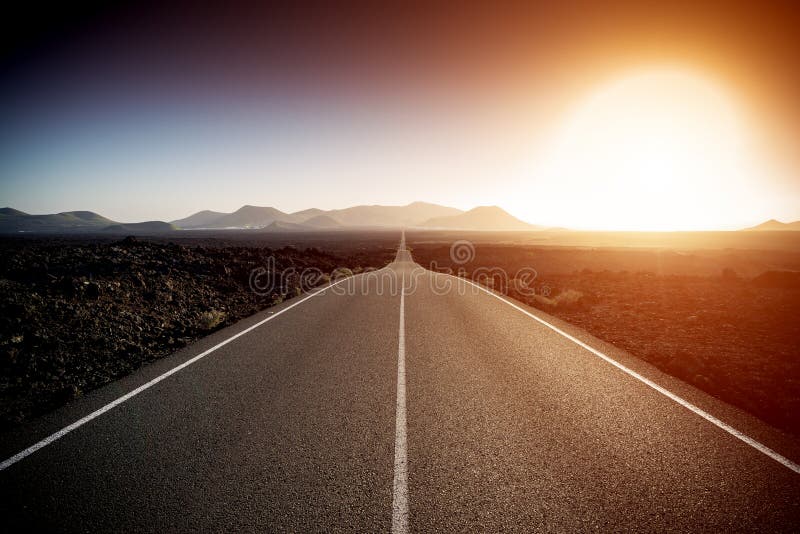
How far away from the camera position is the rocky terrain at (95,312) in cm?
607

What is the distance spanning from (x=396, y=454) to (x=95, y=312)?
897 centimetres

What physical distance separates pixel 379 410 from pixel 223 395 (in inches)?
98.3

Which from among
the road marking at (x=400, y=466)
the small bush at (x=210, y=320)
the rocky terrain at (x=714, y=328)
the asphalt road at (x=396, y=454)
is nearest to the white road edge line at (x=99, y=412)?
the asphalt road at (x=396, y=454)

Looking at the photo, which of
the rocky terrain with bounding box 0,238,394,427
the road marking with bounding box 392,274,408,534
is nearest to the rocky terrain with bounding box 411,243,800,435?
the road marking with bounding box 392,274,408,534

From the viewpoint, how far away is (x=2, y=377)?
5801mm

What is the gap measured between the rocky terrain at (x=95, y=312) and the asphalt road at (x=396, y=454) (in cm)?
111

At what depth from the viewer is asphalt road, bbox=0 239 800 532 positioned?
3.10 m

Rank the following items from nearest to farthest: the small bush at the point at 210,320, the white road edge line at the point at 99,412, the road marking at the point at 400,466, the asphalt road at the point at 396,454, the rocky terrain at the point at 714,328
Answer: the road marking at the point at 400,466 < the asphalt road at the point at 396,454 < the white road edge line at the point at 99,412 < the rocky terrain at the point at 714,328 < the small bush at the point at 210,320

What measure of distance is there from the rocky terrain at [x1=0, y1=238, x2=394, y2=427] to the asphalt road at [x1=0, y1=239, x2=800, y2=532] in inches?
43.7

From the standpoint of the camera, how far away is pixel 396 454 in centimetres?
394

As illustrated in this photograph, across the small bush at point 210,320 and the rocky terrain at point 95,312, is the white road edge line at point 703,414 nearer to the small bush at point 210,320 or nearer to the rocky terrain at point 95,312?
the rocky terrain at point 95,312

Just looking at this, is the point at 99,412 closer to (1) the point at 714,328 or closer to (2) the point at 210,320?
(2) the point at 210,320

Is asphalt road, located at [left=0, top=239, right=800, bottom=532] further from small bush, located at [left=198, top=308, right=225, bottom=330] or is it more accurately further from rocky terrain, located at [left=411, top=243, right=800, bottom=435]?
small bush, located at [left=198, top=308, right=225, bottom=330]

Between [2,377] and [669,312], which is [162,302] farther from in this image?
[669,312]
